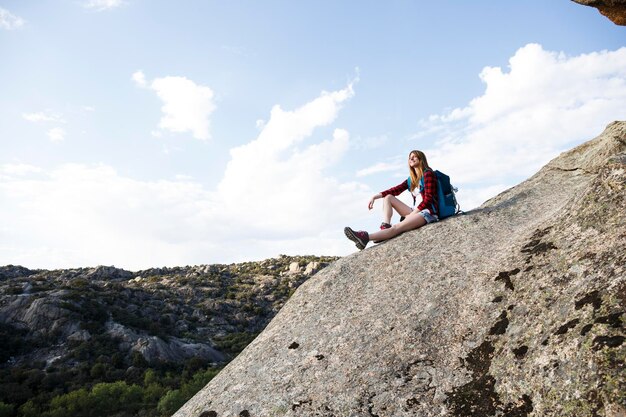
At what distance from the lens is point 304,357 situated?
8.57 m

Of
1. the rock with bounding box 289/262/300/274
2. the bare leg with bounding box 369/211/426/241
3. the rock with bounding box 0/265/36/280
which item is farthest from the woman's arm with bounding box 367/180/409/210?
the rock with bounding box 0/265/36/280

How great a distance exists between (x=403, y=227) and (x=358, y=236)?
1.47 meters

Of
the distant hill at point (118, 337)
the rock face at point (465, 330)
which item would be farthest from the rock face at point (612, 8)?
the distant hill at point (118, 337)

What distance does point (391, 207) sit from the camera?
13.0 metres

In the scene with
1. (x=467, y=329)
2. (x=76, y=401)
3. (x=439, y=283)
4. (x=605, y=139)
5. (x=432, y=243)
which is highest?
(x=605, y=139)

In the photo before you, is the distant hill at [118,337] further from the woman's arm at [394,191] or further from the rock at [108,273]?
the woman's arm at [394,191]

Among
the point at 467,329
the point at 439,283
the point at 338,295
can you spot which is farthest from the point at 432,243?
the point at 467,329

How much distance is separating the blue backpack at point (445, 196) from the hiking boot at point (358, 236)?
2.27 m

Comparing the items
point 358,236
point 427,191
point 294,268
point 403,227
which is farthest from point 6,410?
point 294,268

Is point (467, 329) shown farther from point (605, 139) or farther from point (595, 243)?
point (605, 139)

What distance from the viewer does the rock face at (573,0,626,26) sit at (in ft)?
37.1

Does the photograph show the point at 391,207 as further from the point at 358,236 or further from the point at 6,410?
the point at 6,410

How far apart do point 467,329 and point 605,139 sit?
10.7m

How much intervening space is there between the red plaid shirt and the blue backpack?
0.44 ft
